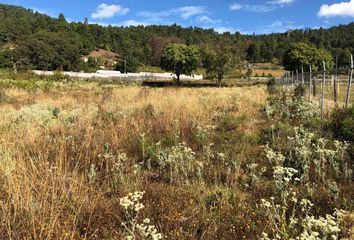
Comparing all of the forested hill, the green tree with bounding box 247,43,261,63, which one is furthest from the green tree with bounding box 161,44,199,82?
the green tree with bounding box 247,43,261,63

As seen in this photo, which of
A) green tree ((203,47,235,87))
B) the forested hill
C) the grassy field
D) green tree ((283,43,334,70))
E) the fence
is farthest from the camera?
the forested hill

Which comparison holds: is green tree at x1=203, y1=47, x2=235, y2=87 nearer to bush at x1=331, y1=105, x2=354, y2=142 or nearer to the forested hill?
bush at x1=331, y1=105, x2=354, y2=142

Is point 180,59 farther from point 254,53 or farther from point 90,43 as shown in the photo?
point 254,53

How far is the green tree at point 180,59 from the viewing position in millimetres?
59438

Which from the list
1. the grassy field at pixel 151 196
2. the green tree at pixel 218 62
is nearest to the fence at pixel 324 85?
the grassy field at pixel 151 196

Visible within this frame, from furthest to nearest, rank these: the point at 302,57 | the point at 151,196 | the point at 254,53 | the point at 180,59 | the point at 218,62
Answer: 1. the point at 254,53
2. the point at 180,59
3. the point at 302,57
4. the point at 218,62
5. the point at 151,196

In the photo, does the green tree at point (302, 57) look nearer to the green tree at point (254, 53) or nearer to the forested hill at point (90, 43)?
the forested hill at point (90, 43)

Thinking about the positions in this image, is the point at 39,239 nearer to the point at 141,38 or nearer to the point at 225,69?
the point at 225,69

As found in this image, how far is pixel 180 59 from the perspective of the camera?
59031 mm

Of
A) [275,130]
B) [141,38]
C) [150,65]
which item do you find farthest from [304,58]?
[141,38]

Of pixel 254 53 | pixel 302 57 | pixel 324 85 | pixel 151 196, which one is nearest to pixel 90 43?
pixel 254 53

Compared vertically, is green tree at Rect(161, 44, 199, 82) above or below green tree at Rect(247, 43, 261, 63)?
below

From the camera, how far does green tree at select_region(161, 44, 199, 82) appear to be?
59438 mm

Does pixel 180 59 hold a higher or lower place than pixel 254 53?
lower
